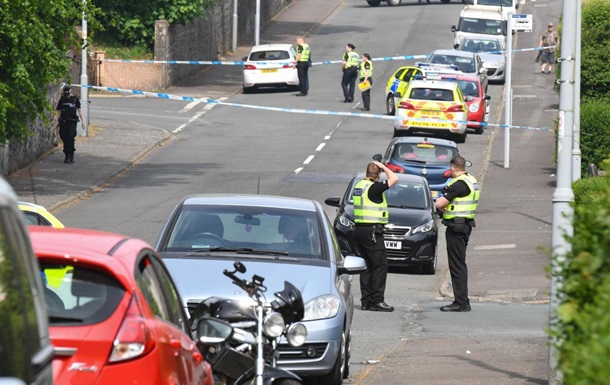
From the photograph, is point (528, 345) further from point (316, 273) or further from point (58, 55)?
point (58, 55)

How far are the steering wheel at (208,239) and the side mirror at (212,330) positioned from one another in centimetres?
420

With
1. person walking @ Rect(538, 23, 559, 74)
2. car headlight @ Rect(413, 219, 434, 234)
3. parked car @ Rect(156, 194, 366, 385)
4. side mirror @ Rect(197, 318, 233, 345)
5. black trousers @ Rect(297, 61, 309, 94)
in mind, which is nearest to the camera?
side mirror @ Rect(197, 318, 233, 345)

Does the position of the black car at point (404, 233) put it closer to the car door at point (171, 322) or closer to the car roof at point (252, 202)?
the car roof at point (252, 202)

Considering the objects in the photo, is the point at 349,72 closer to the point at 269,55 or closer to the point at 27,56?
the point at 269,55

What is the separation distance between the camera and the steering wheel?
11539 millimetres

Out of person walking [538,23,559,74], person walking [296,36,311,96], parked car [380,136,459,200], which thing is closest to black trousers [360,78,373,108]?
person walking [296,36,311,96]

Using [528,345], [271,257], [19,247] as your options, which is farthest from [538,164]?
[19,247]

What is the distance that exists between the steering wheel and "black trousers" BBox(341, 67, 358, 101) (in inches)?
1235

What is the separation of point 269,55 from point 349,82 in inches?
161

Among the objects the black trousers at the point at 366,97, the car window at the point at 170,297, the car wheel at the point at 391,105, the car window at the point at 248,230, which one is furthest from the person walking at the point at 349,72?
the car window at the point at 170,297

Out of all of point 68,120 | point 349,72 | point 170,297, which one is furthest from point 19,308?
point 349,72

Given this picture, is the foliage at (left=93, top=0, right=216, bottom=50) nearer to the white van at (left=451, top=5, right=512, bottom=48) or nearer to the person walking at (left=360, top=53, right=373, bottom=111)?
the person walking at (left=360, top=53, right=373, bottom=111)

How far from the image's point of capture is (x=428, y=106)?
117 ft

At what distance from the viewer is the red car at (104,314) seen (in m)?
5.83
